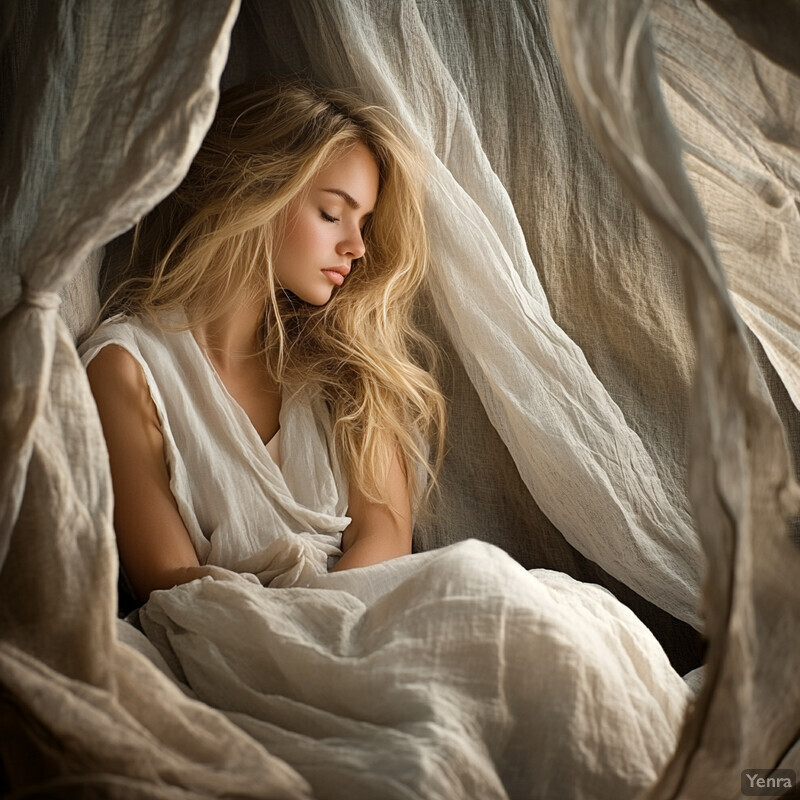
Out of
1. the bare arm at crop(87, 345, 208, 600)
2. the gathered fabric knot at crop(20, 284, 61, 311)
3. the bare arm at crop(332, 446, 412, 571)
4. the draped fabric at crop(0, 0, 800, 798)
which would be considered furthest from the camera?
the bare arm at crop(332, 446, 412, 571)

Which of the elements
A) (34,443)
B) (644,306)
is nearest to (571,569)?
(644,306)

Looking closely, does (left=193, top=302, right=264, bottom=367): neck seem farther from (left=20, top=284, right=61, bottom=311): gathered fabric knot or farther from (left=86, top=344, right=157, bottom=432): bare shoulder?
(left=20, top=284, right=61, bottom=311): gathered fabric knot

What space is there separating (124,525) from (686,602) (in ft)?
2.72

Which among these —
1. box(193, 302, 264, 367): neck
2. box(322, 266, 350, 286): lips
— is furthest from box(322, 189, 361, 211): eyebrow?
box(193, 302, 264, 367): neck

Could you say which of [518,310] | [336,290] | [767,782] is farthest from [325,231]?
[767,782]

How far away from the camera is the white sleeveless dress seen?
34.5 inches

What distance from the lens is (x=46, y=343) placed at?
0.90 m

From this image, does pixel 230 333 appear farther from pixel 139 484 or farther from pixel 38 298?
pixel 38 298

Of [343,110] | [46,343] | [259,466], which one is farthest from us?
[343,110]

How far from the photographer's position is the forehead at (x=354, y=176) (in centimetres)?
149

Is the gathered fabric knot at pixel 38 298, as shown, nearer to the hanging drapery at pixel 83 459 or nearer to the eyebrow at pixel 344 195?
the hanging drapery at pixel 83 459

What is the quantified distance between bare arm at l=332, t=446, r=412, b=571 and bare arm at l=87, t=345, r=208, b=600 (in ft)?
0.86

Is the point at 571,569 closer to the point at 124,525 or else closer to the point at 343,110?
the point at 124,525

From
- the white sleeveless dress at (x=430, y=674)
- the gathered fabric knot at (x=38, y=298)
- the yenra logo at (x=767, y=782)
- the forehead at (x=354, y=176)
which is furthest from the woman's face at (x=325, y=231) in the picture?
the yenra logo at (x=767, y=782)
